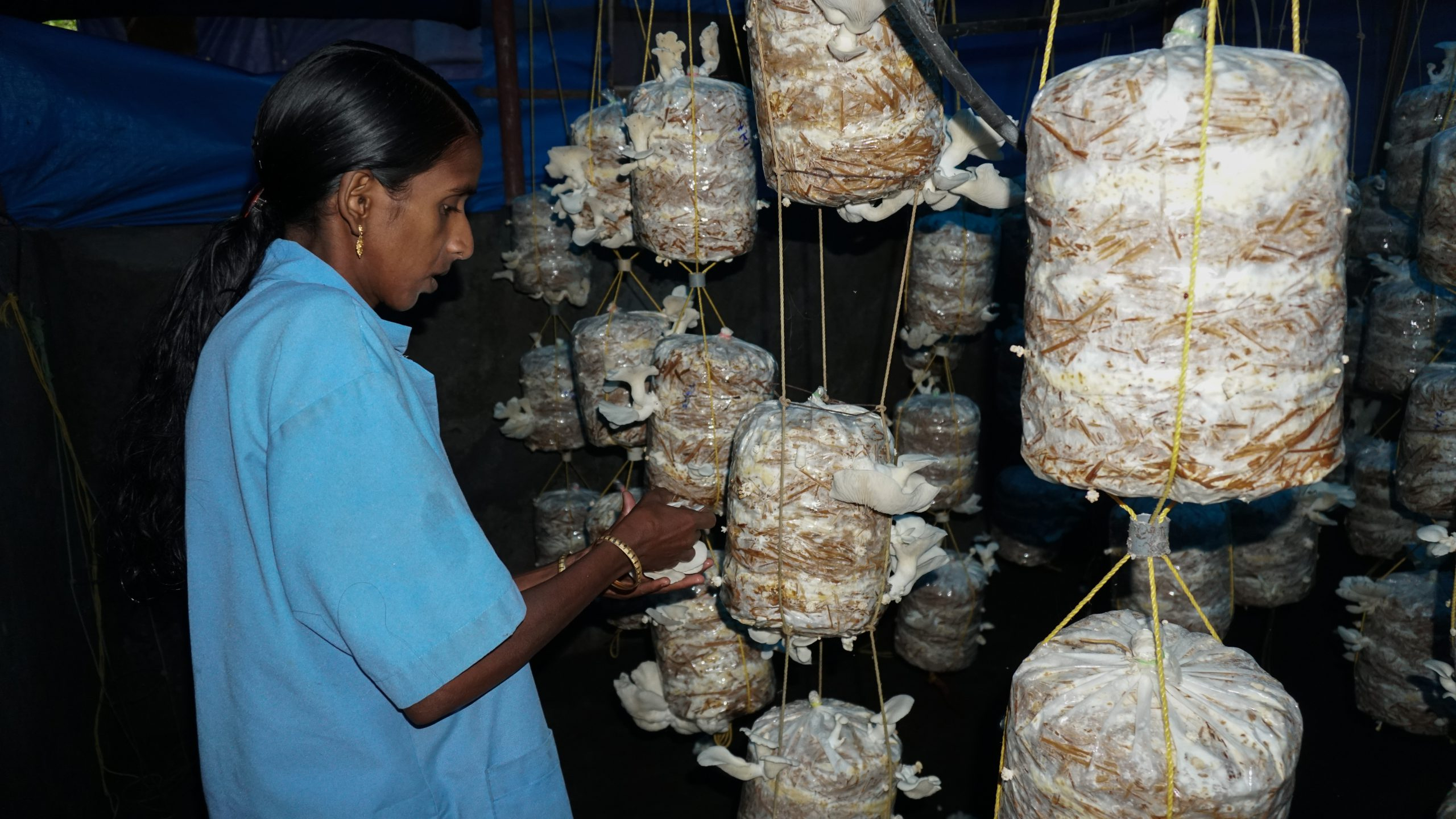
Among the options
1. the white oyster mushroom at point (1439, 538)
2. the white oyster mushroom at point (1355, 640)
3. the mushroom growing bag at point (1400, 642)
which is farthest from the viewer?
the white oyster mushroom at point (1355, 640)

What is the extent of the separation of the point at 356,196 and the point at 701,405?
145 cm

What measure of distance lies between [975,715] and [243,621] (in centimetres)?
356

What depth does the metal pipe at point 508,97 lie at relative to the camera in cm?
386

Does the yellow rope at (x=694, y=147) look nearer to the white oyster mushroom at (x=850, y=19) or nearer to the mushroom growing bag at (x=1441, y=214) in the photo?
the white oyster mushroom at (x=850, y=19)

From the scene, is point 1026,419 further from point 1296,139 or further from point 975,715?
point 975,715

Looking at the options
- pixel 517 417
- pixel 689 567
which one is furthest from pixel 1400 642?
pixel 517 417

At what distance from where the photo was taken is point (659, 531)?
1481 mm

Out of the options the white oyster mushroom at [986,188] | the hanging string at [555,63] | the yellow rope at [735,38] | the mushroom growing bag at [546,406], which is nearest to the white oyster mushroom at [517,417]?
the mushroom growing bag at [546,406]

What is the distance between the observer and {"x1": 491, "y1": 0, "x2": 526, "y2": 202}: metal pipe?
3.86m

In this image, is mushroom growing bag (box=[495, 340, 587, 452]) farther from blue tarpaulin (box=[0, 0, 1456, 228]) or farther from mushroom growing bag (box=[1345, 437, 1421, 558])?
mushroom growing bag (box=[1345, 437, 1421, 558])

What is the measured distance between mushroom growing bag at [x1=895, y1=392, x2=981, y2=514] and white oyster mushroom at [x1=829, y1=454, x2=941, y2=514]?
2.51 m

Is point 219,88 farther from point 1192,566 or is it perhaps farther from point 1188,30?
point 1192,566

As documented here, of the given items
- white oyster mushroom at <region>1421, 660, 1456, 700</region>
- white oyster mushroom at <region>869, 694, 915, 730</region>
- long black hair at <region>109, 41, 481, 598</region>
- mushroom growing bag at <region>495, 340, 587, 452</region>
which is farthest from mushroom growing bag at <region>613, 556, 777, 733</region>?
white oyster mushroom at <region>1421, 660, 1456, 700</region>

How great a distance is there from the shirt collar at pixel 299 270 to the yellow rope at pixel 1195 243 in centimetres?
96
